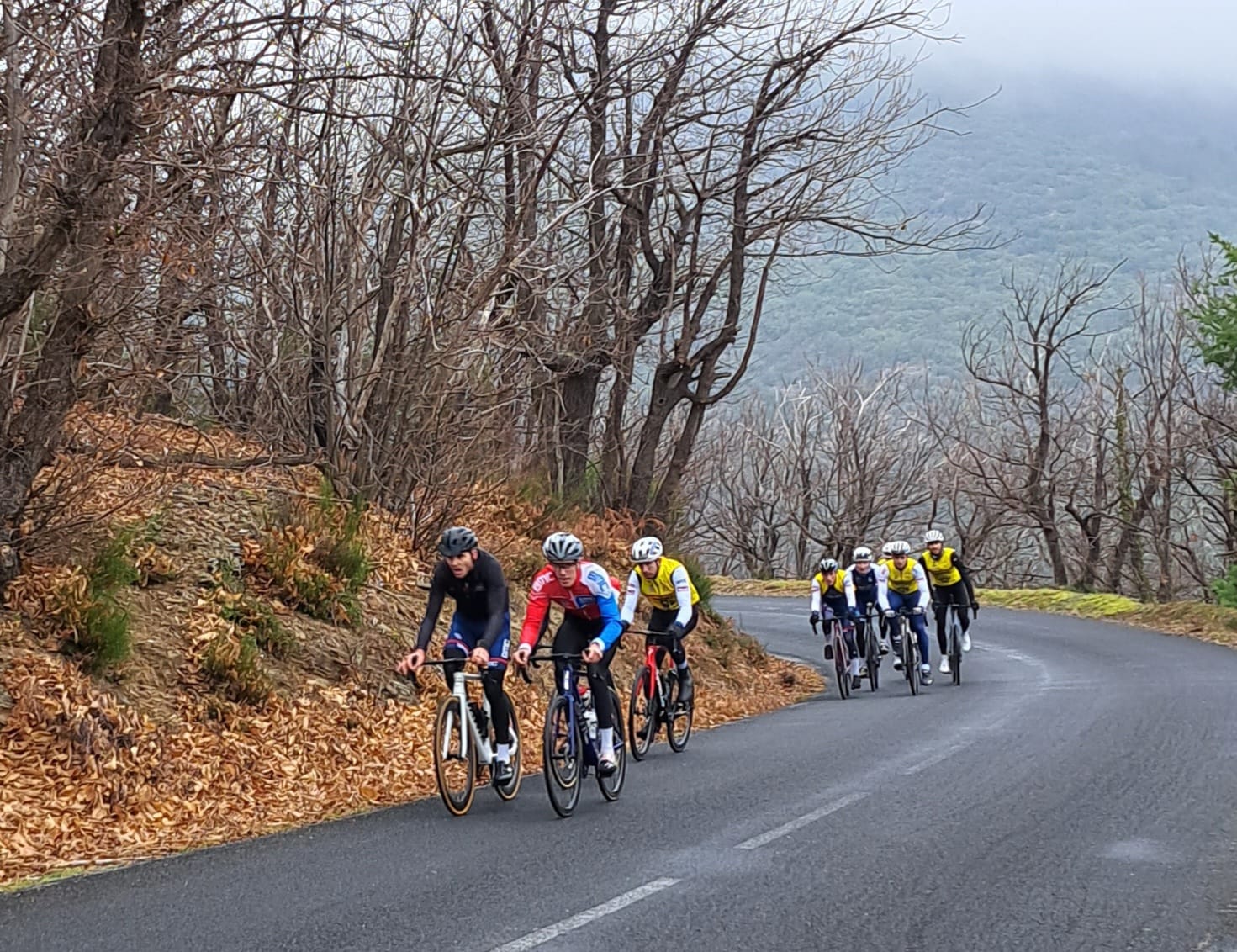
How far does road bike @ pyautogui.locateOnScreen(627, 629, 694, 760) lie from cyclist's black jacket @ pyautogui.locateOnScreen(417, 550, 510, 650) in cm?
308

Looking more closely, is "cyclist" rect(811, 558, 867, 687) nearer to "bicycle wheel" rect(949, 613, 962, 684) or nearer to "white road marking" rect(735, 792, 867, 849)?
"bicycle wheel" rect(949, 613, 962, 684)

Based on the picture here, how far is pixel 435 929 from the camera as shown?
6.33m

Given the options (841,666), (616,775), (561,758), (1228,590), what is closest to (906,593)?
(841,666)

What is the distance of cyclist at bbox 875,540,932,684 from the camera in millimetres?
18594

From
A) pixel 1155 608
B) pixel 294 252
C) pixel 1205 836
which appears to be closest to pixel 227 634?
pixel 294 252

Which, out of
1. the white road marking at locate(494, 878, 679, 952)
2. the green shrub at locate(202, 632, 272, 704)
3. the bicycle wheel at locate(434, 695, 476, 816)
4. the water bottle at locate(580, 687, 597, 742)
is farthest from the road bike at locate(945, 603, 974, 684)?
the white road marking at locate(494, 878, 679, 952)

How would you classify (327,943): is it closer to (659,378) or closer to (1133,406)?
(659,378)

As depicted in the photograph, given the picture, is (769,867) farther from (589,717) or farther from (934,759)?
(934,759)

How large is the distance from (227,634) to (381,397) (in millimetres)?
5394

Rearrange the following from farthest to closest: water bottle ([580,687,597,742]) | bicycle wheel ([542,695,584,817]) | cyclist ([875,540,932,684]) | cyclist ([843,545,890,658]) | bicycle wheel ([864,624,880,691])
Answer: cyclist ([843,545,890,658]), bicycle wheel ([864,624,880,691]), cyclist ([875,540,932,684]), water bottle ([580,687,597,742]), bicycle wheel ([542,695,584,817])

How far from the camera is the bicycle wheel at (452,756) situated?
29.9ft

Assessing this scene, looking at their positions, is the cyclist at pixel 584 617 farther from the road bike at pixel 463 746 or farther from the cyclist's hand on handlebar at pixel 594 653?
the road bike at pixel 463 746

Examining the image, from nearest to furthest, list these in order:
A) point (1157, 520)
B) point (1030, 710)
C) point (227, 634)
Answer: point (227, 634), point (1030, 710), point (1157, 520)

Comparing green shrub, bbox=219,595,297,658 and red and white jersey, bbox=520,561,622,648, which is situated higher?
red and white jersey, bbox=520,561,622,648
